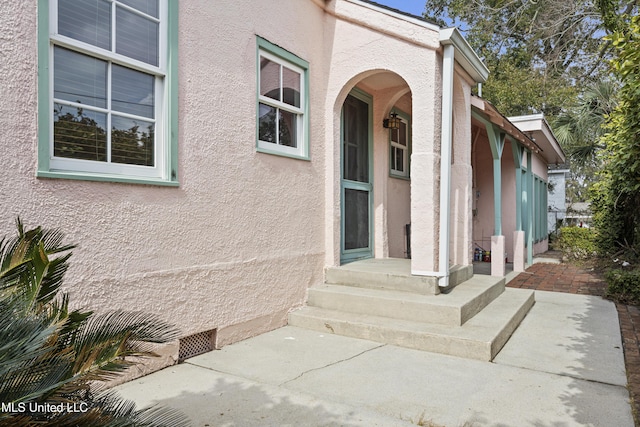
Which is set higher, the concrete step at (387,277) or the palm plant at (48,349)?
the palm plant at (48,349)

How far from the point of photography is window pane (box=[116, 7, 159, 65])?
3.66 meters

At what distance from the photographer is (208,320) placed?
173 inches

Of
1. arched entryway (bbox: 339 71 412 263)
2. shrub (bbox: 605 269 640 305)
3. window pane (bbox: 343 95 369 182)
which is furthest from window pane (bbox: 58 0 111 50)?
shrub (bbox: 605 269 640 305)

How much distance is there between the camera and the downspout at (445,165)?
5.48m

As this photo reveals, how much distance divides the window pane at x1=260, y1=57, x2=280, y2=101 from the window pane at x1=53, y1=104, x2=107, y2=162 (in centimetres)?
210

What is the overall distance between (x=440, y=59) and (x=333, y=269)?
311cm

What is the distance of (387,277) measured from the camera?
5652 mm

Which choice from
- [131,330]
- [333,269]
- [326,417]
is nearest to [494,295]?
[333,269]

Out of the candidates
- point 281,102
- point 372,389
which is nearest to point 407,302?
point 372,389

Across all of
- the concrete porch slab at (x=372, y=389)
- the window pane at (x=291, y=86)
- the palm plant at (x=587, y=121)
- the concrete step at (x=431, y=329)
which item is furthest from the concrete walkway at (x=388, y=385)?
the palm plant at (x=587, y=121)

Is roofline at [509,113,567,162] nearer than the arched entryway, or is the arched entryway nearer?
the arched entryway

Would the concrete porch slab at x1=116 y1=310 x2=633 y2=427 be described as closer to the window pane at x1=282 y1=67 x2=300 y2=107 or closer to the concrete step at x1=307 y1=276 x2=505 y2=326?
the concrete step at x1=307 y1=276 x2=505 y2=326

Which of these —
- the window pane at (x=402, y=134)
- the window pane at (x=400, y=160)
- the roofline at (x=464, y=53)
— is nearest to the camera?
the roofline at (x=464, y=53)

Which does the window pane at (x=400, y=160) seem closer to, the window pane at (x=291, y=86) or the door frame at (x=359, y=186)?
the door frame at (x=359, y=186)
